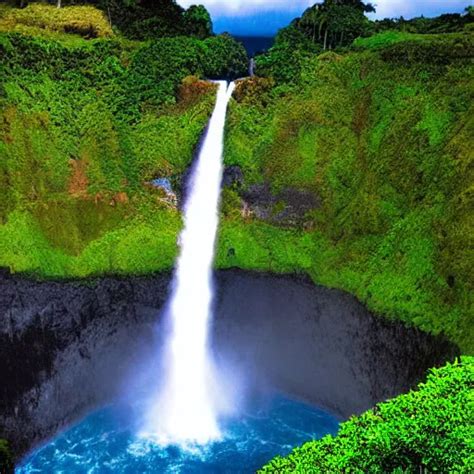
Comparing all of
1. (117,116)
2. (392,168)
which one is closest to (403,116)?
(392,168)

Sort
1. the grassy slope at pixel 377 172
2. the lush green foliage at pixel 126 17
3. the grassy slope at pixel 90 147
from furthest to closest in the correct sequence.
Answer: the lush green foliage at pixel 126 17 → the grassy slope at pixel 90 147 → the grassy slope at pixel 377 172

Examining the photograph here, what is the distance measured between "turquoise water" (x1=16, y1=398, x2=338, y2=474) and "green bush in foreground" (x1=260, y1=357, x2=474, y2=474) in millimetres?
12647

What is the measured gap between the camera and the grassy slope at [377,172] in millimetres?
27500

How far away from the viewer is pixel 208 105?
3841 centimetres

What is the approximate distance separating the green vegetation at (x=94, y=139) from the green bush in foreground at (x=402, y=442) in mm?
19226

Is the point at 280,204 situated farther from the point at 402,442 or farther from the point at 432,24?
the point at 402,442

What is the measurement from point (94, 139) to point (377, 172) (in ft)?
51.6

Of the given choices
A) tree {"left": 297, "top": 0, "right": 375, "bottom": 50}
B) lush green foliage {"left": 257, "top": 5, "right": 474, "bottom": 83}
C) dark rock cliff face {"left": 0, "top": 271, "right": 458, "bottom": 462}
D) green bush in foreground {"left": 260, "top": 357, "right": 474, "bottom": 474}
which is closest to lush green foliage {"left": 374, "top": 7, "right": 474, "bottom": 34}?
lush green foliage {"left": 257, "top": 5, "right": 474, "bottom": 83}

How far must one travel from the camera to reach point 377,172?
3278 centimetres

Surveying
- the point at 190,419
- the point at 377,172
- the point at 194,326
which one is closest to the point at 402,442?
the point at 190,419

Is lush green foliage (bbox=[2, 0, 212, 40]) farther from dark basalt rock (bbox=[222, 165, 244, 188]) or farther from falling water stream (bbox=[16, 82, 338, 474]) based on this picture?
falling water stream (bbox=[16, 82, 338, 474])

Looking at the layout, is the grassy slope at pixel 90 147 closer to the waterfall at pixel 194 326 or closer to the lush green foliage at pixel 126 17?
the waterfall at pixel 194 326

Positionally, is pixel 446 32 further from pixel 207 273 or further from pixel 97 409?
pixel 97 409

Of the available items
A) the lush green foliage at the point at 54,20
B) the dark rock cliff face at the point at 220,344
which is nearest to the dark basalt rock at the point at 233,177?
the dark rock cliff face at the point at 220,344
